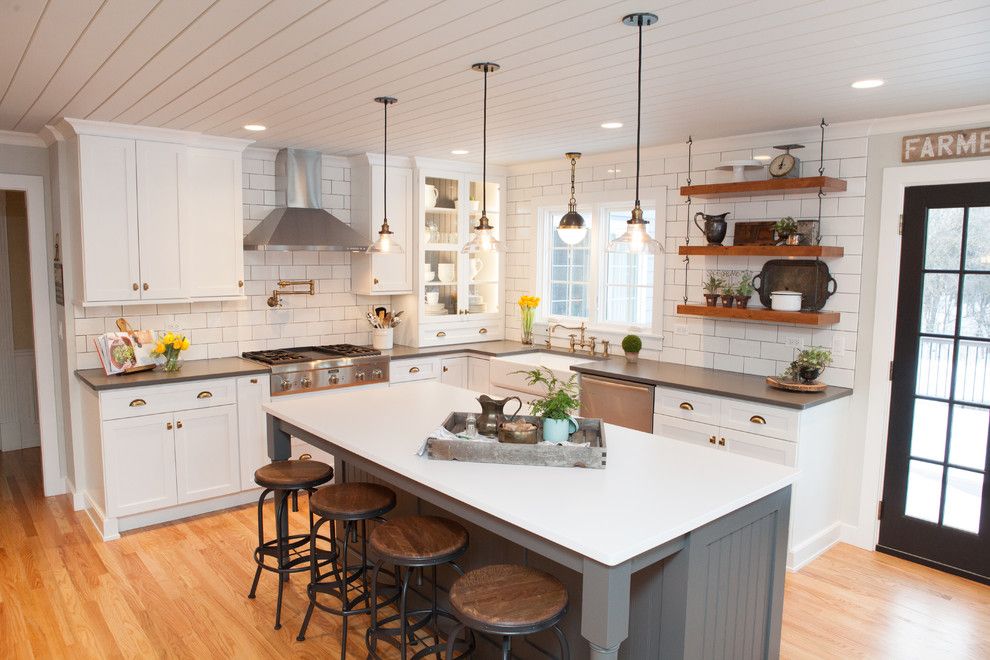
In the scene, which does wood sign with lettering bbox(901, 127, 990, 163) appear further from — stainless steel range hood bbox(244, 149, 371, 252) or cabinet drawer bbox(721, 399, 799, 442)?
stainless steel range hood bbox(244, 149, 371, 252)

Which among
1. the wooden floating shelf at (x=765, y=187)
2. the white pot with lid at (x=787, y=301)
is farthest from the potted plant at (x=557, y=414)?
the wooden floating shelf at (x=765, y=187)

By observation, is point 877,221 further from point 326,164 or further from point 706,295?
point 326,164

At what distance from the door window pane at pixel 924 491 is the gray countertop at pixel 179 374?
405cm

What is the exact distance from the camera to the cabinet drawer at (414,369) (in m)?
5.40

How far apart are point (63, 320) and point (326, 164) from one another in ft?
7.08

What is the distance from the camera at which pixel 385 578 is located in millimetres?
3465

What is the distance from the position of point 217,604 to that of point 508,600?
6.58 ft

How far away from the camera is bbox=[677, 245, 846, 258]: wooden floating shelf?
13.2ft

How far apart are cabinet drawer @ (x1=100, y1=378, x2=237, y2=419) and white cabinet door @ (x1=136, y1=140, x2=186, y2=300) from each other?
0.66m

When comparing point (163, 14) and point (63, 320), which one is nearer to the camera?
point (163, 14)

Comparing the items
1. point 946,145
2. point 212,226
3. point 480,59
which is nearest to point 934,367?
point 946,145

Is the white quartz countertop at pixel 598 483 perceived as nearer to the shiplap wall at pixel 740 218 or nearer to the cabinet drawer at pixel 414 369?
the shiplap wall at pixel 740 218

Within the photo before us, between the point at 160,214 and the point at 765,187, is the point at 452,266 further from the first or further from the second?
the point at 765,187

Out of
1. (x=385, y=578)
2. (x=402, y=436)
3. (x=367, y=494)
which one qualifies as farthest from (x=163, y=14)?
(x=385, y=578)
